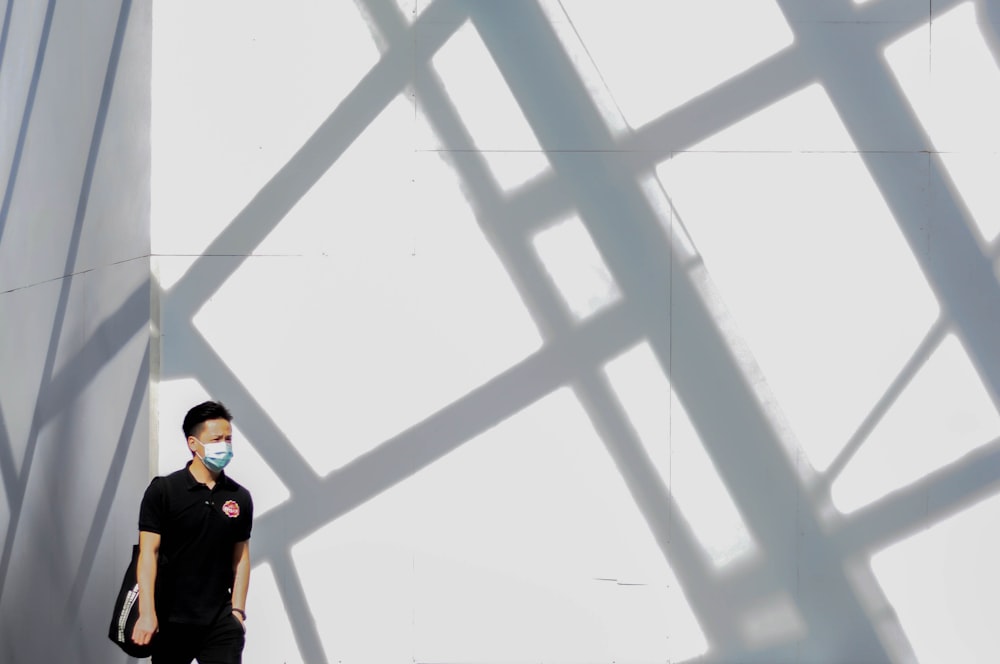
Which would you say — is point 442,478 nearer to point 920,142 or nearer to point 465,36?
point 465,36

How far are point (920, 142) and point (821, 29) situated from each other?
803 millimetres

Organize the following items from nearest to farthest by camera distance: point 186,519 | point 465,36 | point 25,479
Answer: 1. point 186,519
2. point 465,36
3. point 25,479

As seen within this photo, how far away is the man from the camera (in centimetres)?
416

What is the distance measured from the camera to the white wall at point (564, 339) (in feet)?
18.4

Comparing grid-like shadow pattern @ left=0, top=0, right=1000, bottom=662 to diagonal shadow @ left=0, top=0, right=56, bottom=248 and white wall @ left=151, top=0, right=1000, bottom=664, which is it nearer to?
white wall @ left=151, top=0, right=1000, bottom=664

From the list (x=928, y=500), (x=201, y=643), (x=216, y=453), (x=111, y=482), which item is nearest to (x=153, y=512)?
(x=216, y=453)

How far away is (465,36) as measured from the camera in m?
5.60

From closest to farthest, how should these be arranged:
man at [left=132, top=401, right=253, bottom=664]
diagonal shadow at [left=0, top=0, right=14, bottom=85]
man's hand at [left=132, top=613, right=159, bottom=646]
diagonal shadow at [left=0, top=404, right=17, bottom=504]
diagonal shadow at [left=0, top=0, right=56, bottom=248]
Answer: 1. man's hand at [left=132, top=613, right=159, bottom=646]
2. man at [left=132, top=401, right=253, bottom=664]
3. diagonal shadow at [left=0, top=0, right=56, bottom=248]
4. diagonal shadow at [left=0, top=404, right=17, bottom=504]
5. diagonal shadow at [left=0, top=0, right=14, bottom=85]

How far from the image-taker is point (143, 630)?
13.3ft

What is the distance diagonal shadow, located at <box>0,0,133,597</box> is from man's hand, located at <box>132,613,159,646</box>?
1967 mm

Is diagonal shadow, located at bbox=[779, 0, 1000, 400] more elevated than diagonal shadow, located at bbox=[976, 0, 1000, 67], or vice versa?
diagonal shadow, located at bbox=[976, 0, 1000, 67]

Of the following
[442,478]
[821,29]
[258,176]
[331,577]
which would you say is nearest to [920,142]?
[821,29]

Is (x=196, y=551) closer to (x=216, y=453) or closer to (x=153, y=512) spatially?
(x=153, y=512)

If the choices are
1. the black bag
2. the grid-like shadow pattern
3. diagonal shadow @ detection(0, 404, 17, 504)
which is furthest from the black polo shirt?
diagonal shadow @ detection(0, 404, 17, 504)
